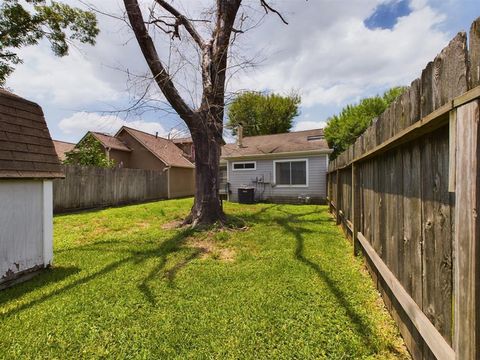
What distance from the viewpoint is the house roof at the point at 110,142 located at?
55.5 feet

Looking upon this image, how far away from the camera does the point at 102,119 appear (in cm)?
600

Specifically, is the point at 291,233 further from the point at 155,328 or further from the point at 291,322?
the point at 155,328

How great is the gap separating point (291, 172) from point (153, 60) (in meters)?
8.82

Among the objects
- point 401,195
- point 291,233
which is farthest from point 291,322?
point 291,233

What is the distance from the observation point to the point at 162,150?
63.0 ft

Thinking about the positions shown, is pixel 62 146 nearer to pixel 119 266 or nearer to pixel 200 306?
pixel 119 266

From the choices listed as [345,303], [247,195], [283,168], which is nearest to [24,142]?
[345,303]

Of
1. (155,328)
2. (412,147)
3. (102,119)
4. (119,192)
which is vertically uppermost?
(102,119)

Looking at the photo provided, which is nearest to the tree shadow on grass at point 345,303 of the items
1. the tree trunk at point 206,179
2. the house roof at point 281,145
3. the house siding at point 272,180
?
the tree trunk at point 206,179

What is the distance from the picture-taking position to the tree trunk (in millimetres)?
7070

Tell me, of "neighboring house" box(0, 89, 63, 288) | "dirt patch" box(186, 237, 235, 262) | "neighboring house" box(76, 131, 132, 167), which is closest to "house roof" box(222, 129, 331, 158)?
"neighboring house" box(76, 131, 132, 167)

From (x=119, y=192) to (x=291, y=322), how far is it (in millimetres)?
12695

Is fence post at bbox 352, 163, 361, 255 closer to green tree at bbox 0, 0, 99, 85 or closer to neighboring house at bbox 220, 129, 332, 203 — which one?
neighboring house at bbox 220, 129, 332, 203

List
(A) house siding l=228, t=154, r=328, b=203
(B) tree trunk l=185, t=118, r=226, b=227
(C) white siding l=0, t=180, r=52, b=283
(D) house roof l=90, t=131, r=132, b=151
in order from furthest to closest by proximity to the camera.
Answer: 1. (D) house roof l=90, t=131, r=132, b=151
2. (A) house siding l=228, t=154, r=328, b=203
3. (B) tree trunk l=185, t=118, r=226, b=227
4. (C) white siding l=0, t=180, r=52, b=283
